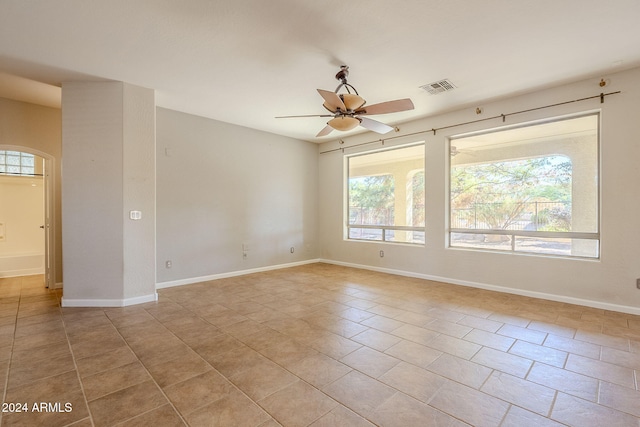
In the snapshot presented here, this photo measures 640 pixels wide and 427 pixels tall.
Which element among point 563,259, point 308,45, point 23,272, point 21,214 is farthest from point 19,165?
point 563,259

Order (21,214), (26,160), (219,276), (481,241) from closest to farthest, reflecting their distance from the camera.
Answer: (481,241), (219,276), (26,160), (21,214)

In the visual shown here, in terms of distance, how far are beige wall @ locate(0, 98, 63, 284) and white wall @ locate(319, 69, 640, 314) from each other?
554 centimetres

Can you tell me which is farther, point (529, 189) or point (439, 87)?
point (529, 189)

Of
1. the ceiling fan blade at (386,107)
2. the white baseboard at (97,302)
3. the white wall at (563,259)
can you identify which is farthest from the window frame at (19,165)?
the white wall at (563,259)

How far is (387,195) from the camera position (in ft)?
20.4

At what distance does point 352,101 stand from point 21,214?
23.9 ft

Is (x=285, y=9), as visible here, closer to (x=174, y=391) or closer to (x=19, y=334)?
(x=174, y=391)

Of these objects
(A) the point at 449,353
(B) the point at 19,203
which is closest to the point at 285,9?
(A) the point at 449,353

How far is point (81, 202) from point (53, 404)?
2.71m

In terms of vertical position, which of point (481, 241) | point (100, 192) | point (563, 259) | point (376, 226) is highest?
point (100, 192)

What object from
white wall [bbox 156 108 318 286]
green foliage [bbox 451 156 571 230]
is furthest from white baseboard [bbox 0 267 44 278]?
green foliage [bbox 451 156 571 230]

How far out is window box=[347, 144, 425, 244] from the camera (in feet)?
18.6

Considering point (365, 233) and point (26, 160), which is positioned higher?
point (26, 160)

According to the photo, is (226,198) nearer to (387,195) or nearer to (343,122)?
(343,122)
